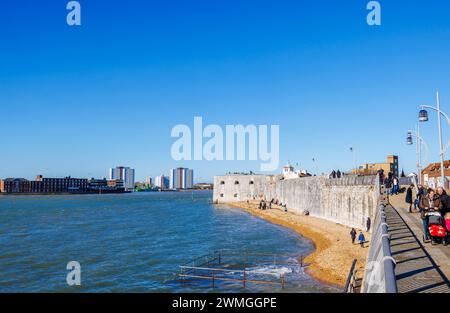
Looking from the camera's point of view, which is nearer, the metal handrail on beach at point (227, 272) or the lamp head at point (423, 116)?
the lamp head at point (423, 116)

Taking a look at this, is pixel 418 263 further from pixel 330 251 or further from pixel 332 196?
pixel 332 196

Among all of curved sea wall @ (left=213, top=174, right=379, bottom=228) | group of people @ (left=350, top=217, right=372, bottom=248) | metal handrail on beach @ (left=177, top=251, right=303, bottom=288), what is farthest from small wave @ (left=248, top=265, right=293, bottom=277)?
curved sea wall @ (left=213, top=174, right=379, bottom=228)

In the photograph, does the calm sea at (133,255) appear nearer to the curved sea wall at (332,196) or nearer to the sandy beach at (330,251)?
the sandy beach at (330,251)

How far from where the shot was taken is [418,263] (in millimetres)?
10312

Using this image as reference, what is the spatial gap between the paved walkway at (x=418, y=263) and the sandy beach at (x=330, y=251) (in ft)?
31.8

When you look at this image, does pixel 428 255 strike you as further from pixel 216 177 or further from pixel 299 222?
pixel 216 177

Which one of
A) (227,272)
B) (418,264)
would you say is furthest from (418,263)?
(227,272)

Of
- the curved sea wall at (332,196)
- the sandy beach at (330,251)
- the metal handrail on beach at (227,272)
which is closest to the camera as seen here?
the metal handrail on beach at (227,272)

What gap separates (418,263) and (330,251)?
24039 mm

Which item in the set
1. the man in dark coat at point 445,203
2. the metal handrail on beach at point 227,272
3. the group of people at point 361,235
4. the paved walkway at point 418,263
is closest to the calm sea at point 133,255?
→ the metal handrail on beach at point 227,272

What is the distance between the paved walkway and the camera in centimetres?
836

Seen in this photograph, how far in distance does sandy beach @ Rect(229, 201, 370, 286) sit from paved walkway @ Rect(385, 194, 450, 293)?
9.69 meters

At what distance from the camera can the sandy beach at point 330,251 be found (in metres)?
26.0
